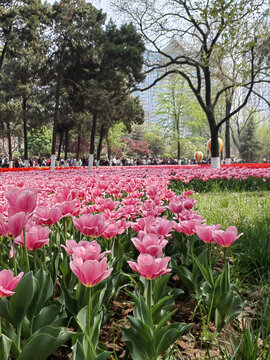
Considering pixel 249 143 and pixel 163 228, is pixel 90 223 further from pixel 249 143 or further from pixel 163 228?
pixel 249 143

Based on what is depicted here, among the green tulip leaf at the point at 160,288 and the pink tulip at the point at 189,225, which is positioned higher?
the pink tulip at the point at 189,225

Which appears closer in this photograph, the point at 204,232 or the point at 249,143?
the point at 204,232

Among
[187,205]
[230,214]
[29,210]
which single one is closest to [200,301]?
[187,205]

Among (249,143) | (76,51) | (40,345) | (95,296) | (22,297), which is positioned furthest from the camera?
(249,143)

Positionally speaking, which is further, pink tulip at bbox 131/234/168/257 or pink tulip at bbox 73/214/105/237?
pink tulip at bbox 73/214/105/237

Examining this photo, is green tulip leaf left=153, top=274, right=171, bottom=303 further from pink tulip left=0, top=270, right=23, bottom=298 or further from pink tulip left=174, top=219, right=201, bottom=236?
pink tulip left=0, top=270, right=23, bottom=298

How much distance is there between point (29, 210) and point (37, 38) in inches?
725

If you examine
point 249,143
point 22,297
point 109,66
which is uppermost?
point 109,66

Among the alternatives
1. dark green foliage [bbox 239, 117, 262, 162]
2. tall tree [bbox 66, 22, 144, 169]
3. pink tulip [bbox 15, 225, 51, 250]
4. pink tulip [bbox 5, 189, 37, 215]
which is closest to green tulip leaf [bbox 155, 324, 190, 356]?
pink tulip [bbox 15, 225, 51, 250]

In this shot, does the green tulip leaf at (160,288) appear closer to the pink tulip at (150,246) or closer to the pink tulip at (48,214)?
the pink tulip at (150,246)

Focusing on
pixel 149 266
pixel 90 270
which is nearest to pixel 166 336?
pixel 149 266

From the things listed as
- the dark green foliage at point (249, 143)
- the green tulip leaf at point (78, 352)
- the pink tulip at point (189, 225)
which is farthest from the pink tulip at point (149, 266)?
the dark green foliage at point (249, 143)

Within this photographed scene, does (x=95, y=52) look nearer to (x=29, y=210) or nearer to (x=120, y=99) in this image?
(x=120, y=99)

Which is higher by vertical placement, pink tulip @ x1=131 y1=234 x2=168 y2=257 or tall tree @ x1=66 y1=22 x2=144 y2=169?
tall tree @ x1=66 y1=22 x2=144 y2=169
